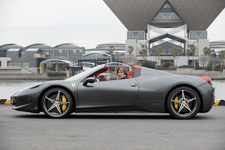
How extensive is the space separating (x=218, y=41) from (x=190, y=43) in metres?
72.7

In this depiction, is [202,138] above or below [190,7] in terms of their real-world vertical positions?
below

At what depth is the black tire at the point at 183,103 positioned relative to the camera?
21.2ft

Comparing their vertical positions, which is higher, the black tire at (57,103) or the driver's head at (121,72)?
the driver's head at (121,72)

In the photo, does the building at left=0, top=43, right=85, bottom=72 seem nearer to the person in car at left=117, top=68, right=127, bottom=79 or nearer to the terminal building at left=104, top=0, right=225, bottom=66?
the terminal building at left=104, top=0, right=225, bottom=66

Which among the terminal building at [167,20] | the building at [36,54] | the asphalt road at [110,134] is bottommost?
the asphalt road at [110,134]

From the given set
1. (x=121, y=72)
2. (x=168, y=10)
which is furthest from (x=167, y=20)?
(x=121, y=72)

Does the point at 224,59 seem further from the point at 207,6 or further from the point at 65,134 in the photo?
the point at 65,134

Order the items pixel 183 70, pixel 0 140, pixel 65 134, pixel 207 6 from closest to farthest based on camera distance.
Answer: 1. pixel 0 140
2. pixel 65 134
3. pixel 183 70
4. pixel 207 6

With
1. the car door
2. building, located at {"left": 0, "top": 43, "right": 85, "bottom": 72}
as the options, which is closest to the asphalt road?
the car door

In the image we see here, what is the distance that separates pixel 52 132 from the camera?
4863 mm

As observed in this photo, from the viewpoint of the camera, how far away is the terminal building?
115 meters

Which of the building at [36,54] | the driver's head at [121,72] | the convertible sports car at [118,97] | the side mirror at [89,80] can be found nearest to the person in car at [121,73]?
the driver's head at [121,72]

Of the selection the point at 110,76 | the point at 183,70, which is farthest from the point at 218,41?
the point at 110,76

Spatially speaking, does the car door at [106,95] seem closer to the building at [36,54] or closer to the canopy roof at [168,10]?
the building at [36,54]
